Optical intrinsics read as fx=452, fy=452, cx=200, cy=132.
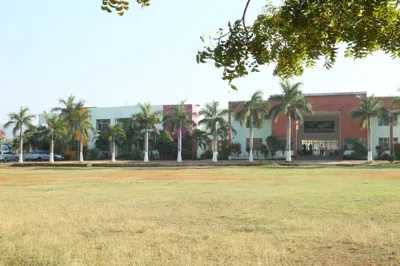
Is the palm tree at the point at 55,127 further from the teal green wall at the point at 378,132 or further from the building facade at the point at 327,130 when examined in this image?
the teal green wall at the point at 378,132

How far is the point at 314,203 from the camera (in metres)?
14.4

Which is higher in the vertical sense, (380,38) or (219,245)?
(380,38)

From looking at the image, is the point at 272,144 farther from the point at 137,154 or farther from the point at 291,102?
the point at 137,154

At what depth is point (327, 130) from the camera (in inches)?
2398

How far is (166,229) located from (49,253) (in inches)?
112

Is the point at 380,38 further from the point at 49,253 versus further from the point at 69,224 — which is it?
the point at 69,224

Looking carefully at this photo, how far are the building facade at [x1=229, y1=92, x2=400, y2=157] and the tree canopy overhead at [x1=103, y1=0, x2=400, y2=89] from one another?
47.9 m

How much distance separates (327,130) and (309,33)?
5907 centimetres

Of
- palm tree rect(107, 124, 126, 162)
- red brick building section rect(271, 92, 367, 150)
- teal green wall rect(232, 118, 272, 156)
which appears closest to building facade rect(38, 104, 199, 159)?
palm tree rect(107, 124, 126, 162)

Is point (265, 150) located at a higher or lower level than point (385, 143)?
lower

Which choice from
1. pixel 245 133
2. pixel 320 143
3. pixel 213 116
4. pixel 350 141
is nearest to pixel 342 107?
pixel 350 141

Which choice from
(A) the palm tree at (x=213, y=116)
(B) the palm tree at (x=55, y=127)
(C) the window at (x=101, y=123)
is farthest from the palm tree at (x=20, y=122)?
(A) the palm tree at (x=213, y=116)

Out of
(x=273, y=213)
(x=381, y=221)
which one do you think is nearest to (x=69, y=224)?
(x=273, y=213)

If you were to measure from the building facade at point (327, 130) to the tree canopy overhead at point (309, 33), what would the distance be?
4794cm
